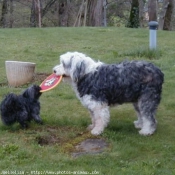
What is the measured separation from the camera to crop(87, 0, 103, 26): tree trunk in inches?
898

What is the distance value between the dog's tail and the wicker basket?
273cm

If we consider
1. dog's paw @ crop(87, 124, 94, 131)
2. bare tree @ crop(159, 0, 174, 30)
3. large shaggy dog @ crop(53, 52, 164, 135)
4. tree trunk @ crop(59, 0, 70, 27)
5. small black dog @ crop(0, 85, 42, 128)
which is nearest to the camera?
large shaggy dog @ crop(53, 52, 164, 135)

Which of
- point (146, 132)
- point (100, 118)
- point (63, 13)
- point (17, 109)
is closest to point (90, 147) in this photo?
point (100, 118)

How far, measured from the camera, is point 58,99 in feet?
28.0

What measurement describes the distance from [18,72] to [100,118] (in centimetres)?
331

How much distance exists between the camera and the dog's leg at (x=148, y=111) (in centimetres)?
632

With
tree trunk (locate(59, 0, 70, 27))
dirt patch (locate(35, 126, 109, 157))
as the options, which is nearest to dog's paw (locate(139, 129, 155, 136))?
dirt patch (locate(35, 126, 109, 157))

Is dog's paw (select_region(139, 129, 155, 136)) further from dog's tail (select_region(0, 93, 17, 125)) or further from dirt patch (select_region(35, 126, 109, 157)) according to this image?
dog's tail (select_region(0, 93, 17, 125))

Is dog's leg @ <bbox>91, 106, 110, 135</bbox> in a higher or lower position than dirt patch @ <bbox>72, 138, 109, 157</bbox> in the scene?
higher

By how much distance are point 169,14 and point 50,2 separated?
410 inches

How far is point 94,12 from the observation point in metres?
23.2

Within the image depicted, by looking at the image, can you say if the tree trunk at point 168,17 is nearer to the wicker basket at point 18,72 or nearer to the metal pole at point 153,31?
the metal pole at point 153,31

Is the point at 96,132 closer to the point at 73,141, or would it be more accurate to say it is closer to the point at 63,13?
the point at 73,141

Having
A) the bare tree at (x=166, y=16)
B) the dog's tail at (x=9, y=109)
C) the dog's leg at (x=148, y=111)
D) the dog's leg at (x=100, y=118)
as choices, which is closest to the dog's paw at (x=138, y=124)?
the dog's leg at (x=148, y=111)
